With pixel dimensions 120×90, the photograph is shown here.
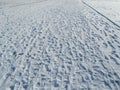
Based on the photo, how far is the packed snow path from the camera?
16.1 ft

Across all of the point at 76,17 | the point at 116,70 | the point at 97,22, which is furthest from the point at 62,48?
the point at 76,17

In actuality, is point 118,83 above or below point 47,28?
above

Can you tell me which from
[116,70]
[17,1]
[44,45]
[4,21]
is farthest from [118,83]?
[17,1]

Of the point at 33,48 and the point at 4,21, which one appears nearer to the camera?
the point at 33,48

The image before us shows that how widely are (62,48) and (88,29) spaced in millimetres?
2240

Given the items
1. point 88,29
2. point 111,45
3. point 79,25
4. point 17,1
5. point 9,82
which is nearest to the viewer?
point 9,82

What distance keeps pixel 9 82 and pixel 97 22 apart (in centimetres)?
581

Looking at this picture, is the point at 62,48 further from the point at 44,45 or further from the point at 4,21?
the point at 4,21

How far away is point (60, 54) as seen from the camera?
6.34 m

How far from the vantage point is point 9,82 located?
4996 mm

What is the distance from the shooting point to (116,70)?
520 cm

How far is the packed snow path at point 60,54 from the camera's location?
16.1ft

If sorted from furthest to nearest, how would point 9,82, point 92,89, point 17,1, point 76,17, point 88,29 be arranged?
point 17,1, point 76,17, point 88,29, point 9,82, point 92,89

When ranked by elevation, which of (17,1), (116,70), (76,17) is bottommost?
(17,1)
